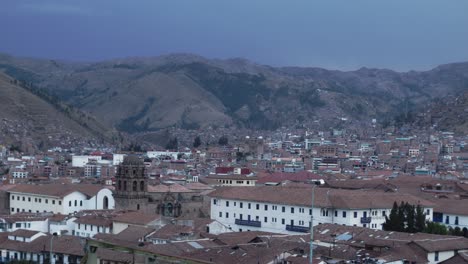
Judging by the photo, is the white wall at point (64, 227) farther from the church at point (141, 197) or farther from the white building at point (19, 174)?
the white building at point (19, 174)

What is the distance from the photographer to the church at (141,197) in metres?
68.2

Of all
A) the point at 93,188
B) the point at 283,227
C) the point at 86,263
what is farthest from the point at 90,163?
the point at 86,263

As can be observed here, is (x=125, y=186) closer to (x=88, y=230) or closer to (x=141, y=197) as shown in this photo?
(x=141, y=197)

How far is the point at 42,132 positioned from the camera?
17388 cm

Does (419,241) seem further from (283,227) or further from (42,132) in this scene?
(42,132)

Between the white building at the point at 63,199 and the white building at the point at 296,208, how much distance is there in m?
12.1

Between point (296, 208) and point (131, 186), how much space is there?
55.8 ft

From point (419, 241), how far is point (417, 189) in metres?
37.4

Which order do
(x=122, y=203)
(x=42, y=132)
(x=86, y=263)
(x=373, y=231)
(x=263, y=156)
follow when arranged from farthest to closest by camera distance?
1. (x=42, y=132)
2. (x=263, y=156)
3. (x=122, y=203)
4. (x=373, y=231)
5. (x=86, y=263)

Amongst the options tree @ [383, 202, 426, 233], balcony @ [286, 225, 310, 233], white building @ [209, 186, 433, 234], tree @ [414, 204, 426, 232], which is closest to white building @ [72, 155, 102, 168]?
white building @ [209, 186, 433, 234]

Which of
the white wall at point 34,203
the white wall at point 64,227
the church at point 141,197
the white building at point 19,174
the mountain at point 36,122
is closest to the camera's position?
the white wall at point 64,227

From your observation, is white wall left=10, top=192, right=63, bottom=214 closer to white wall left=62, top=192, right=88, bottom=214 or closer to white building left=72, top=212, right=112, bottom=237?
white wall left=62, top=192, right=88, bottom=214

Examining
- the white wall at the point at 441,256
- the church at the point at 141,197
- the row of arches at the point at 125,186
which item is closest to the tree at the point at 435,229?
the white wall at the point at 441,256

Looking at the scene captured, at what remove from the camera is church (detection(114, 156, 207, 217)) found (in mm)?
68188
